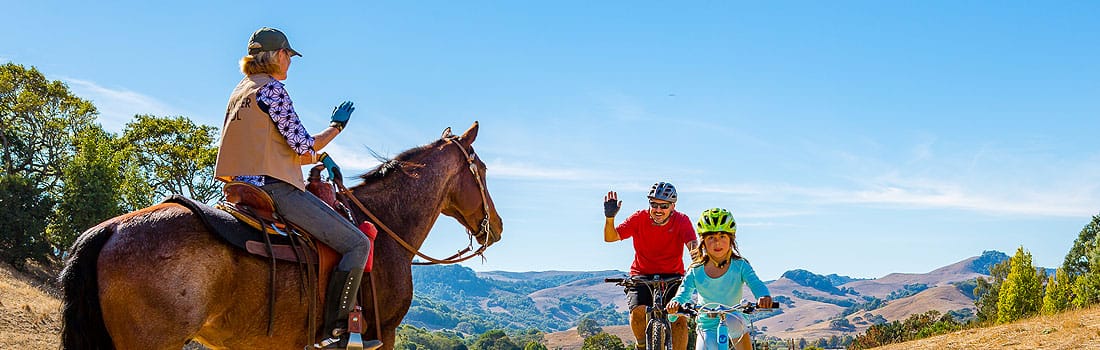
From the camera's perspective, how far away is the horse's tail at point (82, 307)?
487 cm

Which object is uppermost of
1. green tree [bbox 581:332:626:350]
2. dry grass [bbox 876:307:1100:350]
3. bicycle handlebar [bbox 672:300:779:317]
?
bicycle handlebar [bbox 672:300:779:317]

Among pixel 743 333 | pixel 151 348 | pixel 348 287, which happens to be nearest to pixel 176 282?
pixel 151 348

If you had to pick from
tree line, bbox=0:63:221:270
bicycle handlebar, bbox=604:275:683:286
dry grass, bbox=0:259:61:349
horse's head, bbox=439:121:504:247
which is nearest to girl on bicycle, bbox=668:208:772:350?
bicycle handlebar, bbox=604:275:683:286

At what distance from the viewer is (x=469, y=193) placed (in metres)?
8.53

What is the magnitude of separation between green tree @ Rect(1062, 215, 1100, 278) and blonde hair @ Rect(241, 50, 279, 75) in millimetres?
106058

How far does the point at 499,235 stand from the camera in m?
9.07

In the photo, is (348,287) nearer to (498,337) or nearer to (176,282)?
(176,282)

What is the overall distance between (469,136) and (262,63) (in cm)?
281

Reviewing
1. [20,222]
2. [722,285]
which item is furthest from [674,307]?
[20,222]

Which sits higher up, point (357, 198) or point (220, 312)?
point (357, 198)

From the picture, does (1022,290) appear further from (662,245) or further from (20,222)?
(20,222)

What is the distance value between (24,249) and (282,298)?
5089cm

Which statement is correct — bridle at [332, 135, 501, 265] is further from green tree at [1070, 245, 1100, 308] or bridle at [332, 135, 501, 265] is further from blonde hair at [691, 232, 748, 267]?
green tree at [1070, 245, 1100, 308]

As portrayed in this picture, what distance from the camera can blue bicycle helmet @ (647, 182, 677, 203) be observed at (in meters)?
9.35
